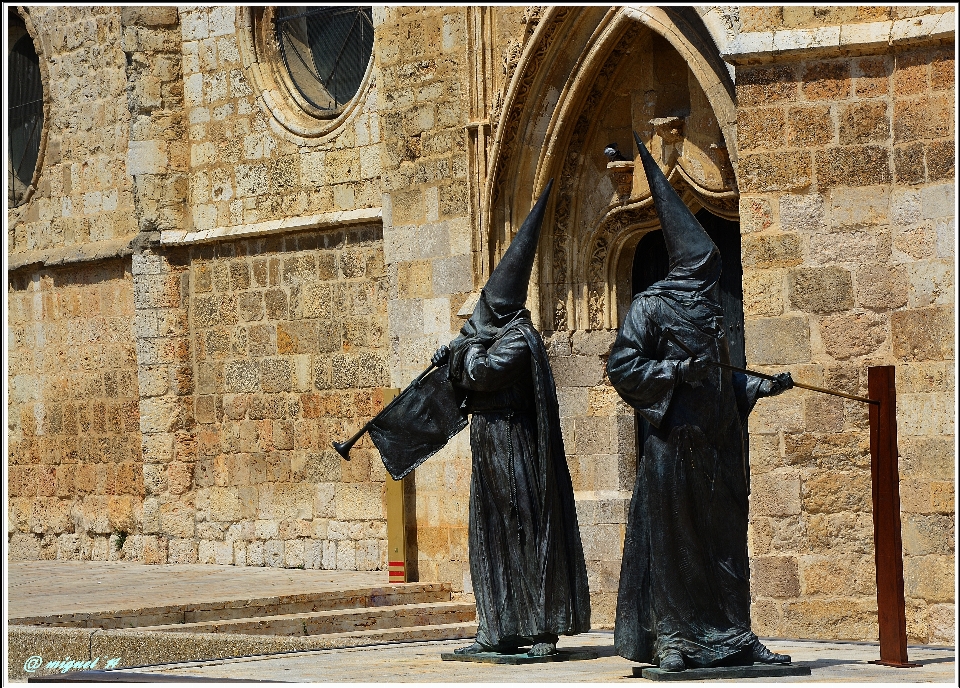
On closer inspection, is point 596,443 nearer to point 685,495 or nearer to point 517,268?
point 517,268

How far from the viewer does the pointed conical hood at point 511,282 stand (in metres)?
9.45

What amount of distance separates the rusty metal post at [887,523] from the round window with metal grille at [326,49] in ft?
25.9

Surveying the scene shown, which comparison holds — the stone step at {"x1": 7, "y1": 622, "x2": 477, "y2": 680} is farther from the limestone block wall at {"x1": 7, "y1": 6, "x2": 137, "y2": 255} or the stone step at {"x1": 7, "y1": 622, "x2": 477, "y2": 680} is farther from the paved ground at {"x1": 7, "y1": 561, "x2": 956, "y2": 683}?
the limestone block wall at {"x1": 7, "y1": 6, "x2": 137, "y2": 255}

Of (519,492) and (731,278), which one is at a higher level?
(731,278)

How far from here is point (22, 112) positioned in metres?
19.1

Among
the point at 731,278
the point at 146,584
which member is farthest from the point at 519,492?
the point at 146,584

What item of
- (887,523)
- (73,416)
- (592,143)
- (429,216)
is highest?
(592,143)

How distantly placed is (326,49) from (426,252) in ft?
10.0

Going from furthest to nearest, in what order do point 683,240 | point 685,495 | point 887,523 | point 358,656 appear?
point 358,656
point 887,523
point 683,240
point 685,495

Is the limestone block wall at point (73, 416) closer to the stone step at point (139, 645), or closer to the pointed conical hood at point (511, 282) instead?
the stone step at point (139, 645)

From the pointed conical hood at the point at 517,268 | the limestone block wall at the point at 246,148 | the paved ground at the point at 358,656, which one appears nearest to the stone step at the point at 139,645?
the paved ground at the point at 358,656

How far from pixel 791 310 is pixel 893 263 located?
640 mm

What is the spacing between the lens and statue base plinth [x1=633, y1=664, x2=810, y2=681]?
809 cm

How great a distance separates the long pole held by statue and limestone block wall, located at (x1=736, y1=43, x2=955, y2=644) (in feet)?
4.39
